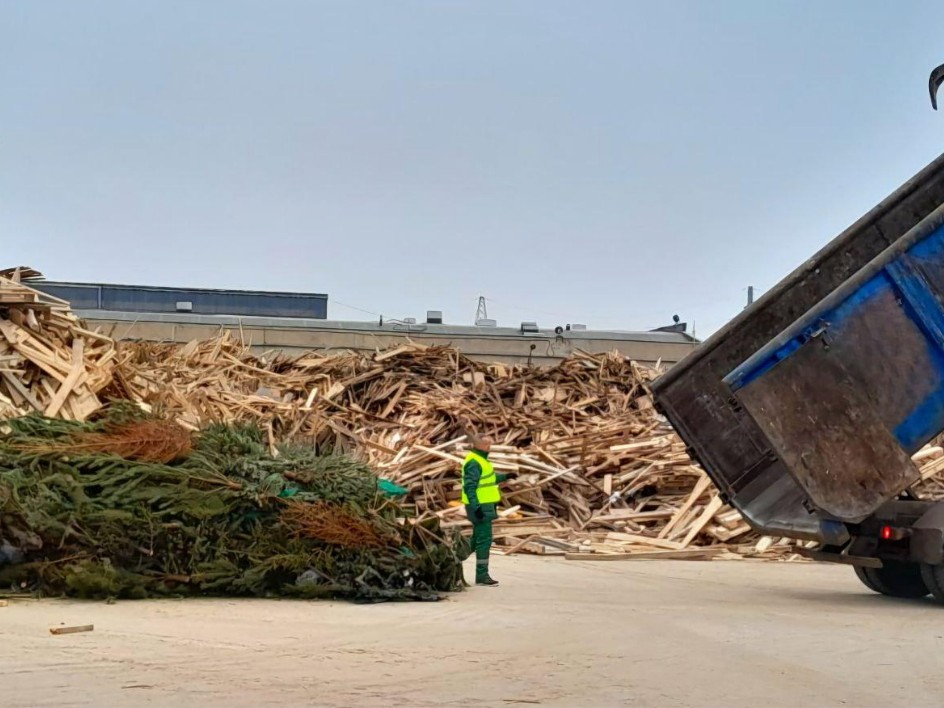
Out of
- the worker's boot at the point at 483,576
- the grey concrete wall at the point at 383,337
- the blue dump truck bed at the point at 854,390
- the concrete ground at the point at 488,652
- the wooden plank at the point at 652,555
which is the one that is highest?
the grey concrete wall at the point at 383,337

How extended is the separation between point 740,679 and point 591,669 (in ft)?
3.10

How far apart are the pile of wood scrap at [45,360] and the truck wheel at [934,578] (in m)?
→ 10.2

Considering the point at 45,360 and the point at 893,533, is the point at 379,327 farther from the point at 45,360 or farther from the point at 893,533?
the point at 893,533

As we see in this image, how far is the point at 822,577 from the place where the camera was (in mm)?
14641

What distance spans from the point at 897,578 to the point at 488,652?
589 cm

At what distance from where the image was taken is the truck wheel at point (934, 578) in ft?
38.0

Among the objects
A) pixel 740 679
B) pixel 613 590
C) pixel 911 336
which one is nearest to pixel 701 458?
pixel 613 590

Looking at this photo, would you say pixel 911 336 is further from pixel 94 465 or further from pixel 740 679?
pixel 94 465

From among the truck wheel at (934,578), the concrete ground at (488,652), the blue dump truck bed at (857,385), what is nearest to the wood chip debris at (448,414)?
the truck wheel at (934,578)

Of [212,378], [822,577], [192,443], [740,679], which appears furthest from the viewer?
[212,378]

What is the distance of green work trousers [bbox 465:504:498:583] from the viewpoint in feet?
42.5

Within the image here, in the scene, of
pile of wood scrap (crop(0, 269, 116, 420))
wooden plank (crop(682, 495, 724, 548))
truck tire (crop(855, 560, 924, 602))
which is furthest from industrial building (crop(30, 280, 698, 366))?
truck tire (crop(855, 560, 924, 602))

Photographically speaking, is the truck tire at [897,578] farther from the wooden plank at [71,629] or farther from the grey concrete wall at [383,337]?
the grey concrete wall at [383,337]

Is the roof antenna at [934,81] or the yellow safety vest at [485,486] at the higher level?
the roof antenna at [934,81]
